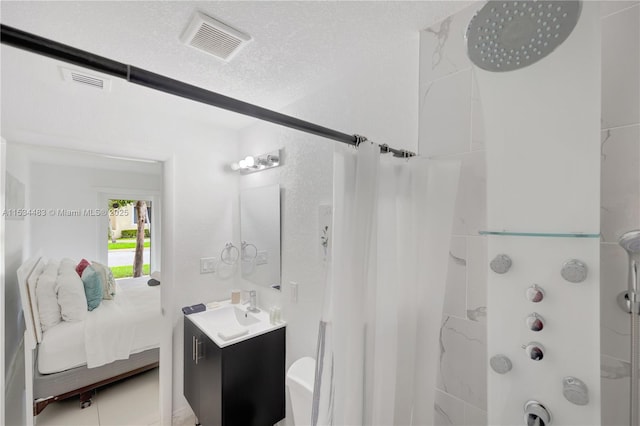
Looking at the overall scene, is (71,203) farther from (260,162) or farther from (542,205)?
(542,205)

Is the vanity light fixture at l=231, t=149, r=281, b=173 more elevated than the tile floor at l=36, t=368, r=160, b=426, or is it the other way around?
the vanity light fixture at l=231, t=149, r=281, b=173

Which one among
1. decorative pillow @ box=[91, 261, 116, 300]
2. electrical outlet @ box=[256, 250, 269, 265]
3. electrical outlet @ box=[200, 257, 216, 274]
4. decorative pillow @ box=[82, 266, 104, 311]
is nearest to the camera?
electrical outlet @ box=[256, 250, 269, 265]

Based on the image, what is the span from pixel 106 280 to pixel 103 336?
82cm

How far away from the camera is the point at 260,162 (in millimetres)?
2061

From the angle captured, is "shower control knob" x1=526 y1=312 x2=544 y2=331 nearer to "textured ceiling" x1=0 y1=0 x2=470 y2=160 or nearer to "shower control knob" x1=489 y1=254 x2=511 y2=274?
"shower control knob" x1=489 y1=254 x2=511 y2=274

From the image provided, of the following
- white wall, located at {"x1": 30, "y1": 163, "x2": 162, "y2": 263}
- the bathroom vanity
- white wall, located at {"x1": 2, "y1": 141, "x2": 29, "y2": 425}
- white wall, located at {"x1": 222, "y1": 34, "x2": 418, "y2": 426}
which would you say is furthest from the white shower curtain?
white wall, located at {"x1": 30, "y1": 163, "x2": 162, "y2": 263}

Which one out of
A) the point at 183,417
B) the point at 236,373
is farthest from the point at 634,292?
the point at 183,417

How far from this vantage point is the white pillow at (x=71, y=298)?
2.23m

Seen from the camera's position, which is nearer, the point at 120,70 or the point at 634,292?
the point at 120,70

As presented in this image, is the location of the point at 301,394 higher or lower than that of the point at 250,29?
lower

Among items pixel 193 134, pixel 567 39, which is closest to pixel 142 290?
pixel 193 134

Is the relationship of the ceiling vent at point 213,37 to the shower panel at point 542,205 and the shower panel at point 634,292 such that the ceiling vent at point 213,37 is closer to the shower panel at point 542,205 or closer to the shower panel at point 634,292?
the shower panel at point 542,205

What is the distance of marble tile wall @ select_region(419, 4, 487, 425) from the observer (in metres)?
0.96

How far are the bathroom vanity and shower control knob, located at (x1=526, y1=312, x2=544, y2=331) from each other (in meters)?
1.52
